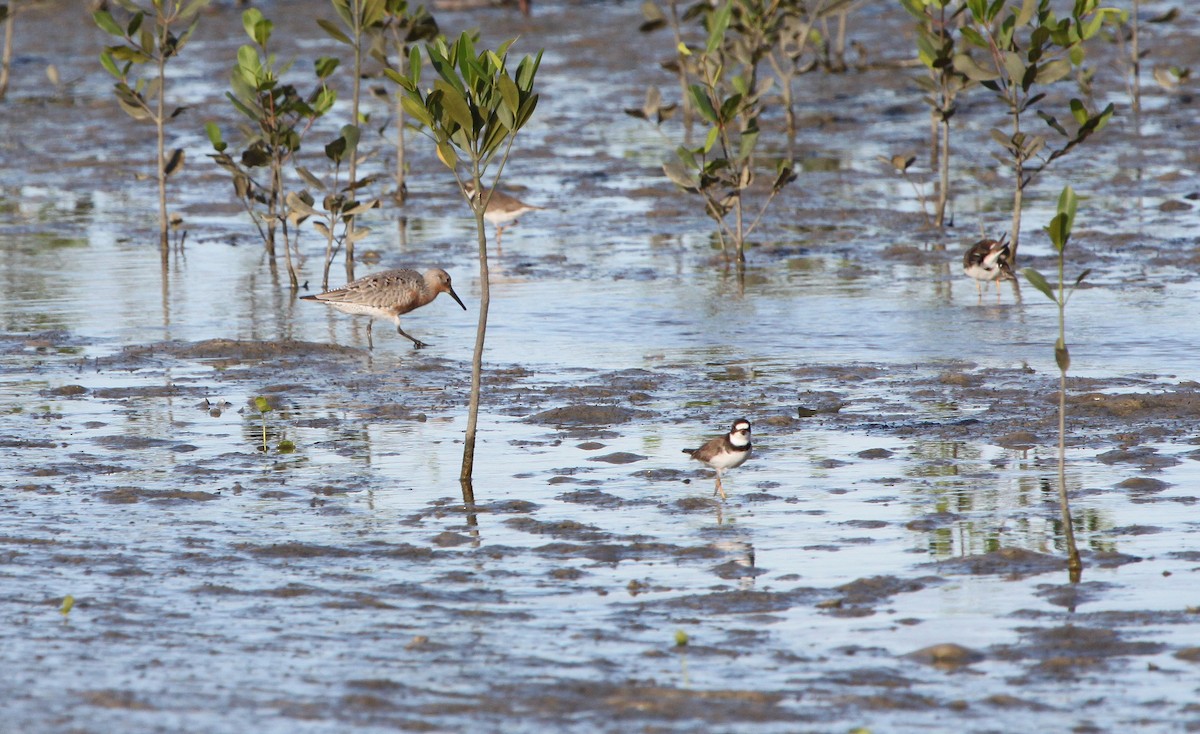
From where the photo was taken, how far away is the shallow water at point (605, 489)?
6016 mm

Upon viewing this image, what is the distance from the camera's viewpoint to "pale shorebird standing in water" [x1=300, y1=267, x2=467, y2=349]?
1277cm

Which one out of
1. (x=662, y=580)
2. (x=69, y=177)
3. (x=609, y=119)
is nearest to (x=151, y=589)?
(x=662, y=580)

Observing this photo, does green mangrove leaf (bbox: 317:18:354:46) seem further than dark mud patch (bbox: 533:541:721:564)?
Yes

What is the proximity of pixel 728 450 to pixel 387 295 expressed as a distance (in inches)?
193

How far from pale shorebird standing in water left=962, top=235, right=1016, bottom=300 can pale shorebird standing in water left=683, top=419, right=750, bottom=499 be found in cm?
562

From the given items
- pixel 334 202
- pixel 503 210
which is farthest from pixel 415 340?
pixel 503 210

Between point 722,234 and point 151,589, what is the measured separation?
32.1 ft

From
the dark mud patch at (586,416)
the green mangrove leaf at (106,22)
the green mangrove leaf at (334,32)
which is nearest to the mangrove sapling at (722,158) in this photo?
the green mangrove leaf at (334,32)

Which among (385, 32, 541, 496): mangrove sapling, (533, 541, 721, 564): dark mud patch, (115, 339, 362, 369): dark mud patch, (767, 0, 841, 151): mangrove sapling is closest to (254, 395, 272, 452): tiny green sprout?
(115, 339, 362, 369): dark mud patch

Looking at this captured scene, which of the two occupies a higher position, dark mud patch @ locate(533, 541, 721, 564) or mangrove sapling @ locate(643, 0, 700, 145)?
mangrove sapling @ locate(643, 0, 700, 145)

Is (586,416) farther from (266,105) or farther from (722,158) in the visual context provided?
(266,105)

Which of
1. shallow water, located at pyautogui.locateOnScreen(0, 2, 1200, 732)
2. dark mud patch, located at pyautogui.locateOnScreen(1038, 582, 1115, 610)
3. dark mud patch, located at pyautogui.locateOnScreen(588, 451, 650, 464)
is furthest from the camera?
dark mud patch, located at pyautogui.locateOnScreen(588, 451, 650, 464)

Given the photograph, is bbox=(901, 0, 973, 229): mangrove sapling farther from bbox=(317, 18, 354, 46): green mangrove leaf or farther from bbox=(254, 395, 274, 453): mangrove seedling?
bbox=(254, 395, 274, 453): mangrove seedling

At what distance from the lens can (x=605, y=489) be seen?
342 inches
